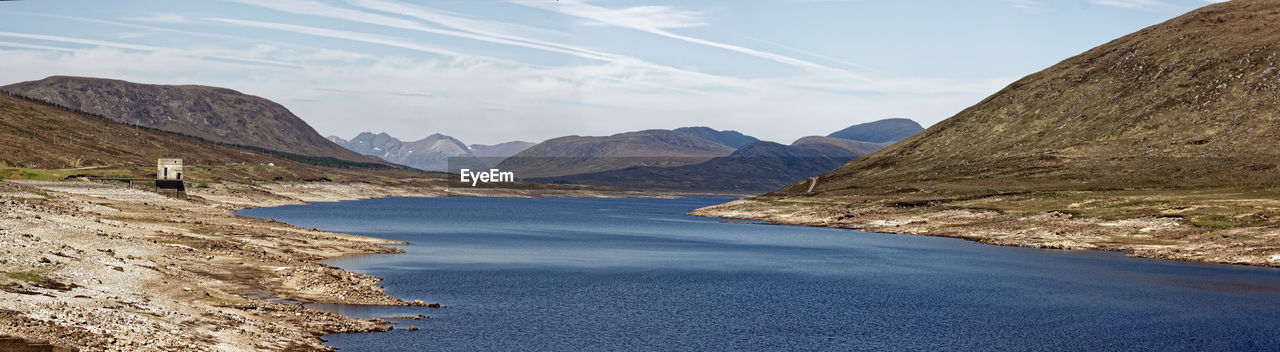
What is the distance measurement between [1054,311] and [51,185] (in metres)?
160

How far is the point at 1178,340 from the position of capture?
53.0 m

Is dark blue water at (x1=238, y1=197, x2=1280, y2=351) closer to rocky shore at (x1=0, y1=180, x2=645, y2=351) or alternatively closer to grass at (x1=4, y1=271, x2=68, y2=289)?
rocky shore at (x1=0, y1=180, x2=645, y2=351)

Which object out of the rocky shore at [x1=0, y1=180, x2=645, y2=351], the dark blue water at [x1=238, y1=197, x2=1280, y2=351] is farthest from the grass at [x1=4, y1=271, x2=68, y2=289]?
the dark blue water at [x1=238, y1=197, x2=1280, y2=351]

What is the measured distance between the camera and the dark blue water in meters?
50.5

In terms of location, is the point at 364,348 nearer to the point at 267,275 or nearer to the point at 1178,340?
the point at 267,275

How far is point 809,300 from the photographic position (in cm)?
6844

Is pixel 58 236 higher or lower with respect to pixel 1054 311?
higher

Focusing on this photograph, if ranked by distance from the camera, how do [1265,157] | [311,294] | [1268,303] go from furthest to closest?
[1265,157]
[1268,303]
[311,294]

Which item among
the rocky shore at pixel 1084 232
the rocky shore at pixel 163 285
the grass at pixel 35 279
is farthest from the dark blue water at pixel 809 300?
the grass at pixel 35 279

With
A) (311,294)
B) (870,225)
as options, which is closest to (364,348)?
(311,294)

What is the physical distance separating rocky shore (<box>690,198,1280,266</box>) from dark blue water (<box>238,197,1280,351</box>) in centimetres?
639

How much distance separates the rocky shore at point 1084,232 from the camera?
4129 inches

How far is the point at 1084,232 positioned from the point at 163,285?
119084 millimetres

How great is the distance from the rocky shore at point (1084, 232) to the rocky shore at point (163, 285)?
87.9 meters
